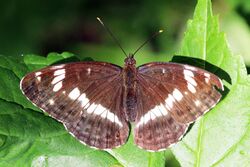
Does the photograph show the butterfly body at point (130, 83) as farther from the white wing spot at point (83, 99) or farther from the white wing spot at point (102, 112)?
the white wing spot at point (83, 99)

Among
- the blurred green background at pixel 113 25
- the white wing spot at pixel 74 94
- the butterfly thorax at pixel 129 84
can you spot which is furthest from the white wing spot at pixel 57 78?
the blurred green background at pixel 113 25

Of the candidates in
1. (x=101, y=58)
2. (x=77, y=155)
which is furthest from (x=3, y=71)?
(x=101, y=58)

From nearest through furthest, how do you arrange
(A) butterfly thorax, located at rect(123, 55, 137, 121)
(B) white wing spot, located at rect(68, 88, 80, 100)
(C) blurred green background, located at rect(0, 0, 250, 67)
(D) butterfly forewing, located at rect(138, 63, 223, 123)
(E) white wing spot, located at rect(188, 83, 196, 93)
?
(D) butterfly forewing, located at rect(138, 63, 223, 123) < (E) white wing spot, located at rect(188, 83, 196, 93) < (B) white wing spot, located at rect(68, 88, 80, 100) < (A) butterfly thorax, located at rect(123, 55, 137, 121) < (C) blurred green background, located at rect(0, 0, 250, 67)

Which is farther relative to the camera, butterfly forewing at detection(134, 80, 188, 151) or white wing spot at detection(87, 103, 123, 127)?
white wing spot at detection(87, 103, 123, 127)

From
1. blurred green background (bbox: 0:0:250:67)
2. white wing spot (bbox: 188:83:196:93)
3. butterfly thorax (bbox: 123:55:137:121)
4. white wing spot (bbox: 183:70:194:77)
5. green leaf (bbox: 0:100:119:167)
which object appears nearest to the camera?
green leaf (bbox: 0:100:119:167)

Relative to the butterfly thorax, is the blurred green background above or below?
above

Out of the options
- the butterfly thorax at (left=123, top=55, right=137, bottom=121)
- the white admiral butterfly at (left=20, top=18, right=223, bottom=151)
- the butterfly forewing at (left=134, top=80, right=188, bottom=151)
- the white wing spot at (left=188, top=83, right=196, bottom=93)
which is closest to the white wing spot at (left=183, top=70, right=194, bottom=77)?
the white admiral butterfly at (left=20, top=18, right=223, bottom=151)

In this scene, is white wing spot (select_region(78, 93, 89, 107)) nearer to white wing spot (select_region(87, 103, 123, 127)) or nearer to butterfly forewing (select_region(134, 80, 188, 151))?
white wing spot (select_region(87, 103, 123, 127))

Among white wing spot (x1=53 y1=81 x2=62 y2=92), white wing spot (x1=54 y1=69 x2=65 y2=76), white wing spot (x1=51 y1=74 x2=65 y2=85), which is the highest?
white wing spot (x1=54 y1=69 x2=65 y2=76)

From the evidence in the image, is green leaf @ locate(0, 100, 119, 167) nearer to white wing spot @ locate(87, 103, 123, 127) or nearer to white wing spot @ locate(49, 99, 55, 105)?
white wing spot @ locate(49, 99, 55, 105)
